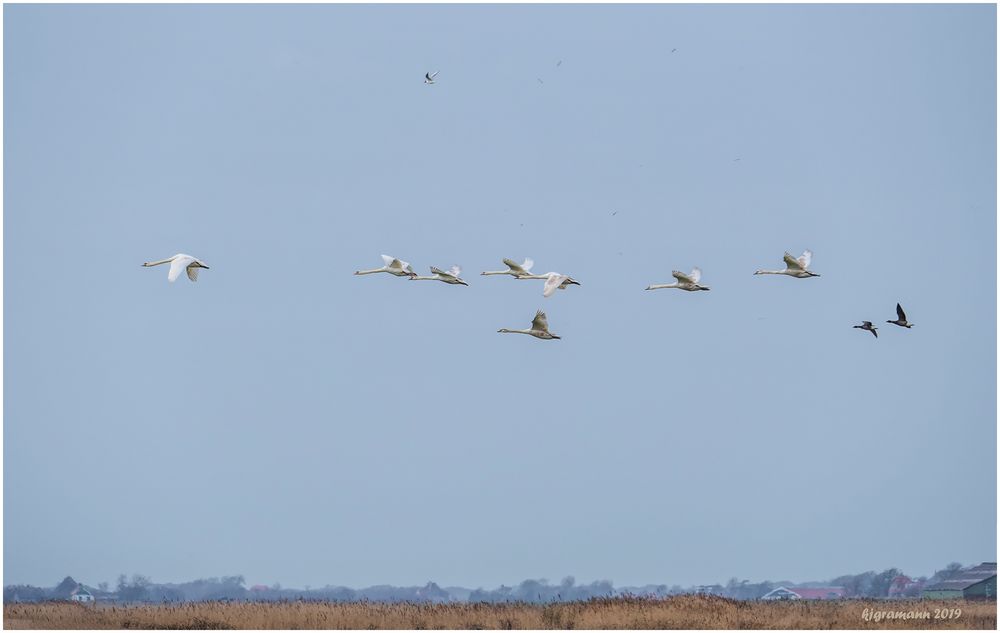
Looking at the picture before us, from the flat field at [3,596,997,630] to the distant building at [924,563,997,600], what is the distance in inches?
213

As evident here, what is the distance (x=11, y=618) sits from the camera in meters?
45.9

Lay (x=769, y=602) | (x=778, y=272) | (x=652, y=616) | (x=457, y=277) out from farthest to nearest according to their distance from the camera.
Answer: (x=778, y=272)
(x=457, y=277)
(x=769, y=602)
(x=652, y=616)

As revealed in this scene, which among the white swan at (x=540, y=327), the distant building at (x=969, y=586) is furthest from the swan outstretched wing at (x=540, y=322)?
the distant building at (x=969, y=586)

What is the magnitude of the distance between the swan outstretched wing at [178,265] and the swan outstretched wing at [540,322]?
8.90 metres

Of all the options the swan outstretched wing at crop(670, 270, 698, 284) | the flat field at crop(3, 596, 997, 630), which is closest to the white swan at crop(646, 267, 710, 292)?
the swan outstretched wing at crop(670, 270, 698, 284)

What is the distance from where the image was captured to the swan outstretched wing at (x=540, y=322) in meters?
49.9

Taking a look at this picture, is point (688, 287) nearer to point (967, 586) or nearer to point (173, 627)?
point (967, 586)

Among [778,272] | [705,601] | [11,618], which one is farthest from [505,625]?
[778,272]

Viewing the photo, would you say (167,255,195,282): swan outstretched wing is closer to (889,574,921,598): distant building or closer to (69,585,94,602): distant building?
(69,585,94,602): distant building

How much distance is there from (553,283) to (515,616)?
7750 mm

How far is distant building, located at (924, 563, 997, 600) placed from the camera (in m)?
51.3

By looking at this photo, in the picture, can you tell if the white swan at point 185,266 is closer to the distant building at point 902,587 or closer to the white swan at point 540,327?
the white swan at point 540,327

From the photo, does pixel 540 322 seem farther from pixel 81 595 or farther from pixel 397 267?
pixel 81 595

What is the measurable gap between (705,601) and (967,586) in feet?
37.8
